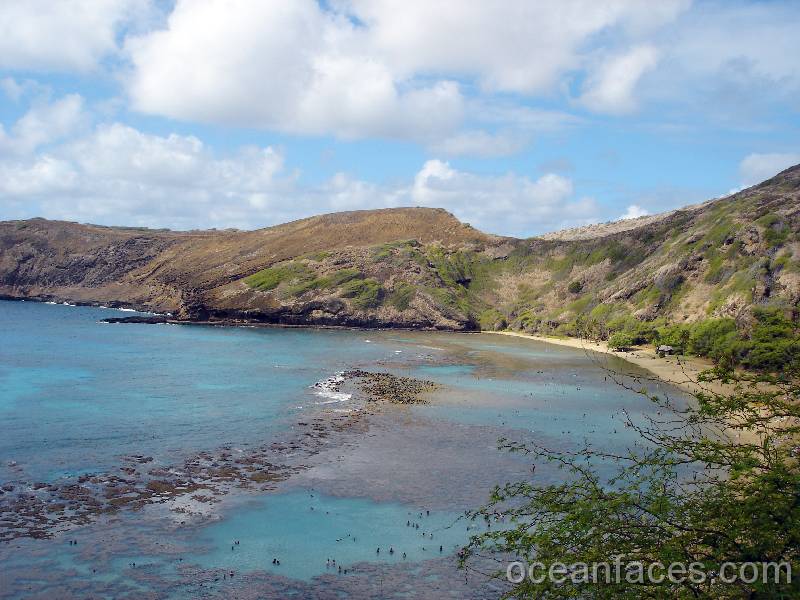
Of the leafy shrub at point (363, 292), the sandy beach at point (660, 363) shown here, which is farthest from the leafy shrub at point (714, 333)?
the leafy shrub at point (363, 292)

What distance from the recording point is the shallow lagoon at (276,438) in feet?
98.2

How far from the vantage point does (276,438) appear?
52.6m

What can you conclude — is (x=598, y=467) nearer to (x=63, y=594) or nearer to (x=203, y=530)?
(x=203, y=530)

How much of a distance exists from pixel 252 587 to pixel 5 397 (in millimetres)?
47756

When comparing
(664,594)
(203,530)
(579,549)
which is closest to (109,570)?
(203,530)

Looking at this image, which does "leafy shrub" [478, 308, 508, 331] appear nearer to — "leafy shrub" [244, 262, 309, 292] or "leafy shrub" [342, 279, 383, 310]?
"leafy shrub" [342, 279, 383, 310]

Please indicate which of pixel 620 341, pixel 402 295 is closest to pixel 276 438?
pixel 620 341

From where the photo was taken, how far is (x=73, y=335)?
12431 centimetres

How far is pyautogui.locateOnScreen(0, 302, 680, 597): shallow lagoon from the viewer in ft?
98.2

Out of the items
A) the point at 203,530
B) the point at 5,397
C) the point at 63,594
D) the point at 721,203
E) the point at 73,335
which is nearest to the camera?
the point at 63,594

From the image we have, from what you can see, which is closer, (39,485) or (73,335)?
(39,485)

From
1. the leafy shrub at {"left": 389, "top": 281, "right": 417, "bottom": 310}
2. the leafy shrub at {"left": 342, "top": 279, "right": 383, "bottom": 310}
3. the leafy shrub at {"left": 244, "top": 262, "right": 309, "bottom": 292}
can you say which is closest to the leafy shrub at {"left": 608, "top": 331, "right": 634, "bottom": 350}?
the leafy shrub at {"left": 389, "top": 281, "right": 417, "bottom": 310}

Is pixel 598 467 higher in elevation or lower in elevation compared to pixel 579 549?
lower

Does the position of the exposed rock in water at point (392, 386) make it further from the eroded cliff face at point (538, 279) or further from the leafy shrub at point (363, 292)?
the leafy shrub at point (363, 292)
